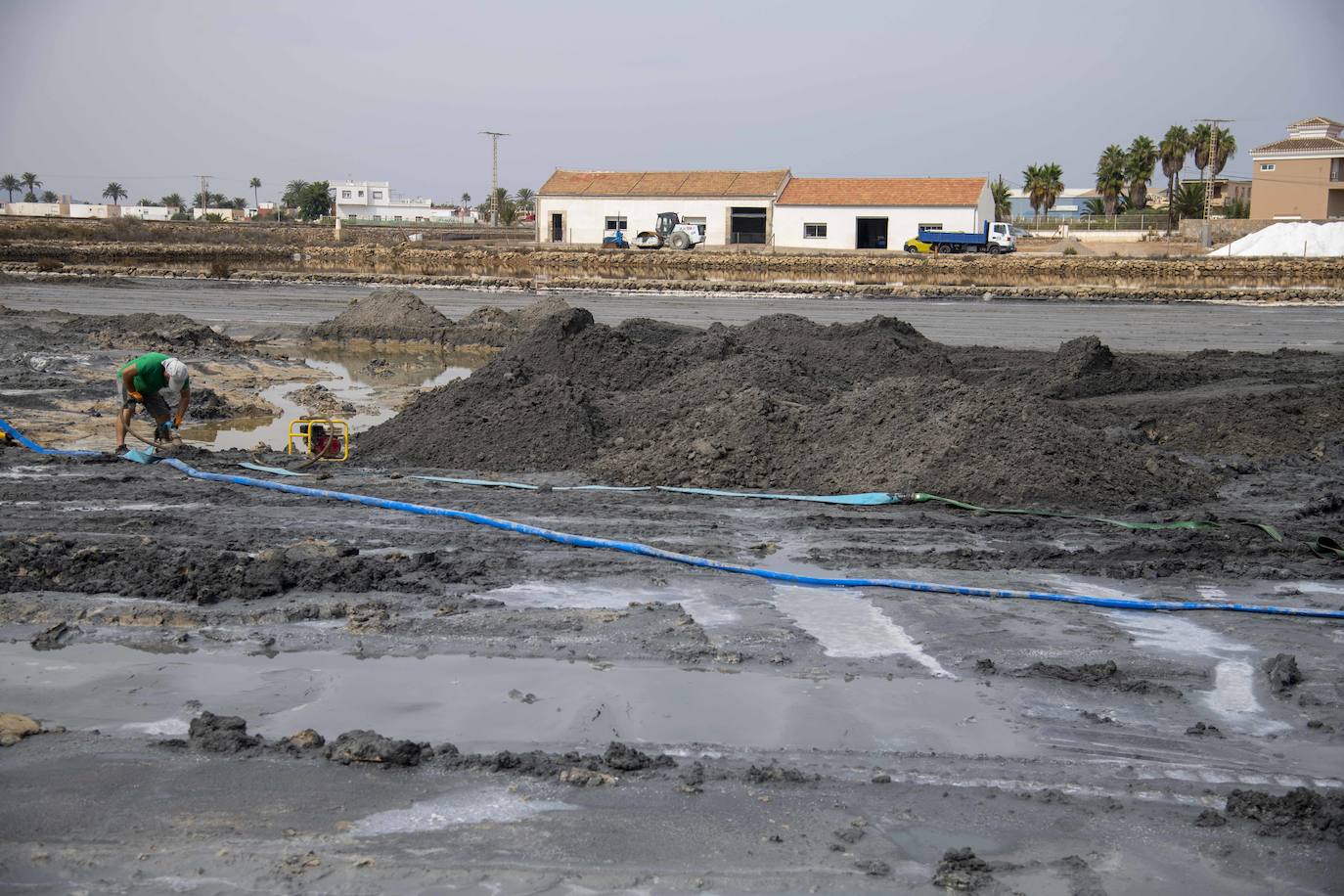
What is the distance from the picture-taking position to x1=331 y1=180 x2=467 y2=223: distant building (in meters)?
132

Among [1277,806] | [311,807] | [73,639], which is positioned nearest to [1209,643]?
[1277,806]

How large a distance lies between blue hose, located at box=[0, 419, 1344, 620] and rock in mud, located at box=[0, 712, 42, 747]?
14.6 ft

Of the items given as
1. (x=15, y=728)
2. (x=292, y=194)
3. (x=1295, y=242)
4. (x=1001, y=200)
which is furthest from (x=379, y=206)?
(x=15, y=728)

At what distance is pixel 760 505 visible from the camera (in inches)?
436

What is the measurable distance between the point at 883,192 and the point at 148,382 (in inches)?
2043

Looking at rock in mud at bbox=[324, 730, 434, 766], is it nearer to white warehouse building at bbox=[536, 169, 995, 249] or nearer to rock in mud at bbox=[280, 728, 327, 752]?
rock in mud at bbox=[280, 728, 327, 752]

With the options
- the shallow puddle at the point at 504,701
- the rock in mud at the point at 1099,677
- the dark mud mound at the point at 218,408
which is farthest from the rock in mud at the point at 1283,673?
the dark mud mound at the point at 218,408

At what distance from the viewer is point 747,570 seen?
8.72 metres

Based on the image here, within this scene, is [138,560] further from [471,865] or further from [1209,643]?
[1209,643]

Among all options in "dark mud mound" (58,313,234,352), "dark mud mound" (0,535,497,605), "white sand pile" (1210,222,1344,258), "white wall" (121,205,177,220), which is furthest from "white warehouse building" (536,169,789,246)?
"white wall" (121,205,177,220)

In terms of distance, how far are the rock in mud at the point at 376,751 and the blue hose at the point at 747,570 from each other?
12.1 feet

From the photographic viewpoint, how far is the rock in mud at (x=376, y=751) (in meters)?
5.49

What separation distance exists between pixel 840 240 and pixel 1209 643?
54460 millimetres

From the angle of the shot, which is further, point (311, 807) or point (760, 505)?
point (760, 505)
